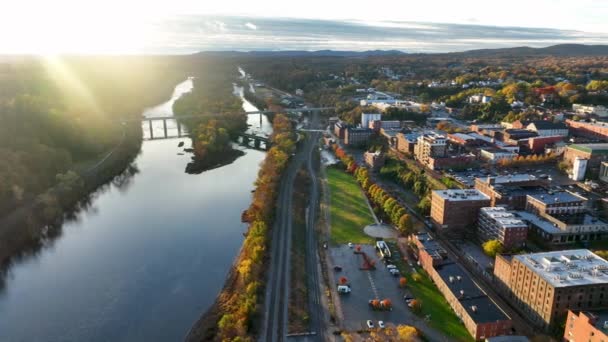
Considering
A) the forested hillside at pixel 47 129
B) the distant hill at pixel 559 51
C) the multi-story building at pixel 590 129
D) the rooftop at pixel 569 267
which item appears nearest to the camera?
the rooftop at pixel 569 267

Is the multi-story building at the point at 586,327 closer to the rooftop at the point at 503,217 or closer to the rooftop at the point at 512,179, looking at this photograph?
the rooftop at the point at 503,217

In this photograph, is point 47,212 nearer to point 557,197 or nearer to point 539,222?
point 539,222

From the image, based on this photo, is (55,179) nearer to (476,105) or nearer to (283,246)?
(283,246)

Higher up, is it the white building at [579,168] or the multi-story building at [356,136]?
the white building at [579,168]

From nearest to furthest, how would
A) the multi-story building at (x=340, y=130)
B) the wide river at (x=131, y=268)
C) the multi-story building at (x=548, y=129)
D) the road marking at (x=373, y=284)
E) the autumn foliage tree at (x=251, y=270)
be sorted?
the autumn foliage tree at (x=251, y=270), the wide river at (x=131, y=268), the road marking at (x=373, y=284), the multi-story building at (x=548, y=129), the multi-story building at (x=340, y=130)

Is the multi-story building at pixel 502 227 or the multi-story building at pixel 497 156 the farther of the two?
the multi-story building at pixel 497 156

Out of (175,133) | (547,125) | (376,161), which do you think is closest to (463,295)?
(376,161)

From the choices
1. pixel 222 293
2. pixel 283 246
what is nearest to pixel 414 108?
pixel 283 246

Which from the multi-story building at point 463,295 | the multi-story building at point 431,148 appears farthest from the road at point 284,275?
the multi-story building at point 431,148
